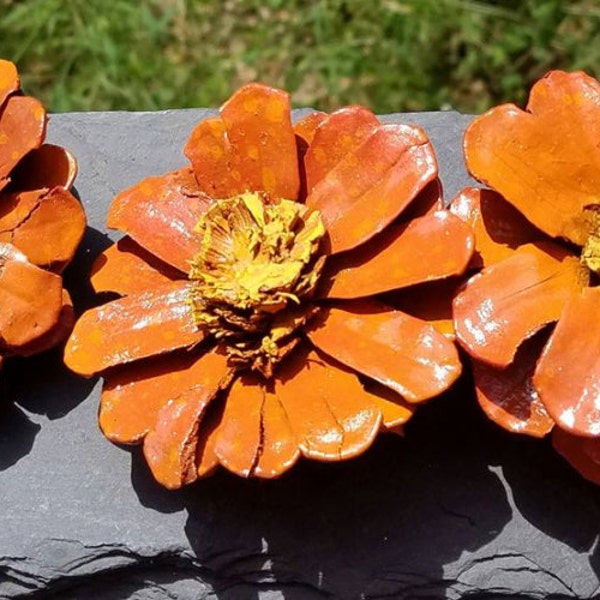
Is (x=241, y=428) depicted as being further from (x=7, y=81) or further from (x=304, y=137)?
(x=7, y=81)

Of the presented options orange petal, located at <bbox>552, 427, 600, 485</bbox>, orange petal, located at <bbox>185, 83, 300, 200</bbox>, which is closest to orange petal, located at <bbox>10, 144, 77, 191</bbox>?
orange petal, located at <bbox>185, 83, 300, 200</bbox>

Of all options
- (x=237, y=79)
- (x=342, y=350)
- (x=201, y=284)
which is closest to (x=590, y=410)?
(x=342, y=350)

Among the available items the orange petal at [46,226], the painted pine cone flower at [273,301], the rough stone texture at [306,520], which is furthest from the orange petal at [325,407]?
the orange petal at [46,226]

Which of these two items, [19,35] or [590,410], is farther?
[19,35]

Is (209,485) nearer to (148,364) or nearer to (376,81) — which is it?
(148,364)

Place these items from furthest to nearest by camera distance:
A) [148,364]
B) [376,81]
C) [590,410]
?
[376,81]
[148,364]
[590,410]

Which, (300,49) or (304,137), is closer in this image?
(304,137)

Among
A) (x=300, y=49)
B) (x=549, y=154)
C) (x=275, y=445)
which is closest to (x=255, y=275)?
(x=275, y=445)
